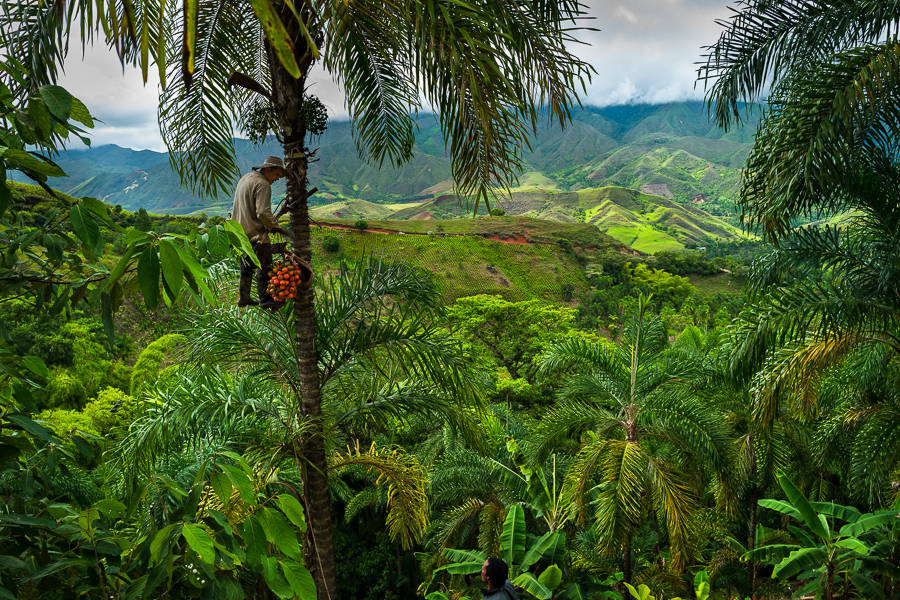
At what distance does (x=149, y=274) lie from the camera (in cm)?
101

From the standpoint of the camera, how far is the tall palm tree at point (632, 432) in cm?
618

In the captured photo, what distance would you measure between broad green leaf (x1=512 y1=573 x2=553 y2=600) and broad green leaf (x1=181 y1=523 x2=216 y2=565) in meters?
5.18

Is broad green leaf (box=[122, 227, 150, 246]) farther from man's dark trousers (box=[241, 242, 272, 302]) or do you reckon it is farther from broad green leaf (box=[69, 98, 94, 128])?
man's dark trousers (box=[241, 242, 272, 302])

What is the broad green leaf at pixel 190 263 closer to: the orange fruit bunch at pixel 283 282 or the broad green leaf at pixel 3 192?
the broad green leaf at pixel 3 192

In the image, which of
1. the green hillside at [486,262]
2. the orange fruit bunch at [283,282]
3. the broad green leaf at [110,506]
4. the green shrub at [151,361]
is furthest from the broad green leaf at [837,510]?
the green hillside at [486,262]

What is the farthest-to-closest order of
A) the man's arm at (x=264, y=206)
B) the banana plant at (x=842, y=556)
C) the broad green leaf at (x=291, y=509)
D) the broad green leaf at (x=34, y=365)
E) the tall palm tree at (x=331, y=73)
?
1. the banana plant at (x=842, y=556)
2. the man's arm at (x=264, y=206)
3. the tall palm tree at (x=331, y=73)
4. the broad green leaf at (x=34, y=365)
5. the broad green leaf at (x=291, y=509)

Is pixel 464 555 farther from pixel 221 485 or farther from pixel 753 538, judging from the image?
pixel 753 538

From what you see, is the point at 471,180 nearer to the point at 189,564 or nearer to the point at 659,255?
the point at 189,564

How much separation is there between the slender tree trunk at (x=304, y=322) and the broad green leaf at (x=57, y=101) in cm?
190

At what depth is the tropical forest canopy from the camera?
1.28 m

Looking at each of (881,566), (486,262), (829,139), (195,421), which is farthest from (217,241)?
(486,262)

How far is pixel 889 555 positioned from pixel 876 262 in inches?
125

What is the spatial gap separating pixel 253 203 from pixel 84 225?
1.94 metres

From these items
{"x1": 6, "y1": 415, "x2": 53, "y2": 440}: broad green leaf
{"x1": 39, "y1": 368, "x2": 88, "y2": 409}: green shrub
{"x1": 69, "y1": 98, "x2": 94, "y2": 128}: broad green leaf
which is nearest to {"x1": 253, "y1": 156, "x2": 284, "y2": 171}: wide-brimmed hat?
{"x1": 69, "y1": 98, "x2": 94, "y2": 128}: broad green leaf
